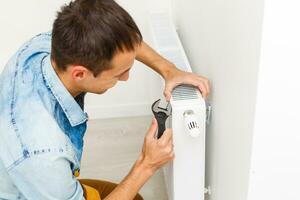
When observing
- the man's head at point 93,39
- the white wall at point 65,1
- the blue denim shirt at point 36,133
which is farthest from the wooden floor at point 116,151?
the man's head at point 93,39

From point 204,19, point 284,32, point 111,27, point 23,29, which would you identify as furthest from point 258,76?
point 23,29

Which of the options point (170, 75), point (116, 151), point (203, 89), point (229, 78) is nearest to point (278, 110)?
point (229, 78)

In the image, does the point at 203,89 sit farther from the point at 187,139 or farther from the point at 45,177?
the point at 45,177

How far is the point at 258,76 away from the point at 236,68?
0.41 feet

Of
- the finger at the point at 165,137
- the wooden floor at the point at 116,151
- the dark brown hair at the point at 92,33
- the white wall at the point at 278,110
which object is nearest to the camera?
the white wall at the point at 278,110

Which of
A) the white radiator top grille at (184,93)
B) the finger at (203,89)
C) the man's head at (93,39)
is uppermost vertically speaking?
the man's head at (93,39)

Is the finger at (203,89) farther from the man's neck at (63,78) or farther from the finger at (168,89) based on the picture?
the man's neck at (63,78)

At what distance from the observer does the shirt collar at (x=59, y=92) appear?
2.75 ft

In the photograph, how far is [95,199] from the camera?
111 centimetres

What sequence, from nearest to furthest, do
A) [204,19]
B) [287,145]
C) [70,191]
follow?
1. [287,145]
2. [70,191]
3. [204,19]

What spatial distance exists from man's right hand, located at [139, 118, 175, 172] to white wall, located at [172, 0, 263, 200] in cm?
14

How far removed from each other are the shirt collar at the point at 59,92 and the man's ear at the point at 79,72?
0.15 feet

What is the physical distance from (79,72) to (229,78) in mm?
333

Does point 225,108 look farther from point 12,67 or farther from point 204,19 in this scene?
point 12,67
